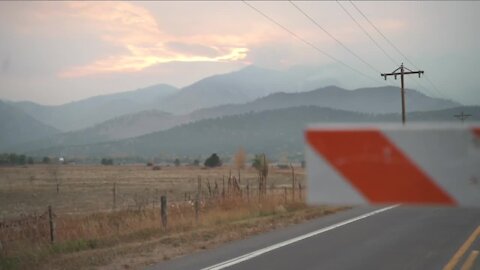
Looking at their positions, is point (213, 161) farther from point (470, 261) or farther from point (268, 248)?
point (470, 261)

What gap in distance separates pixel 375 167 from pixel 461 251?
783 cm

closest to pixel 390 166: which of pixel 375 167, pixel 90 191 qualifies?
pixel 375 167

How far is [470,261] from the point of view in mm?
8867

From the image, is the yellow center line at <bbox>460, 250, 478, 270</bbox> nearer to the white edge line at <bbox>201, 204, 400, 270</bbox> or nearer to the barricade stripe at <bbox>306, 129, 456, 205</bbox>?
the white edge line at <bbox>201, 204, 400, 270</bbox>

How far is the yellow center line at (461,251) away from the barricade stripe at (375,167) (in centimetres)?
599

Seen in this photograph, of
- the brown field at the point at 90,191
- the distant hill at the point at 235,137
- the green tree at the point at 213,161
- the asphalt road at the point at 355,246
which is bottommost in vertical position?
the brown field at the point at 90,191

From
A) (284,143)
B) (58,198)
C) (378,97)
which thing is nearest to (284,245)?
(58,198)

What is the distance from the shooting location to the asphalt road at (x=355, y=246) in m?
8.98

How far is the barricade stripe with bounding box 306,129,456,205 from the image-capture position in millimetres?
3014

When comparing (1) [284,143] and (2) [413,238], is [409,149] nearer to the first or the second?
(2) [413,238]

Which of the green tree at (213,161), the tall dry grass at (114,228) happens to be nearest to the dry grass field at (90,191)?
the tall dry grass at (114,228)

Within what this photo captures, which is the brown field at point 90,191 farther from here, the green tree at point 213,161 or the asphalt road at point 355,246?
the green tree at point 213,161

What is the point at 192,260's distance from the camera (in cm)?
990

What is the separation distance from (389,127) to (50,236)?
11.0 metres
